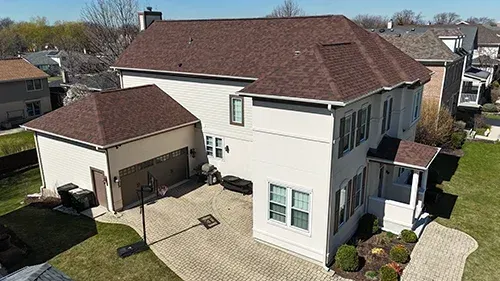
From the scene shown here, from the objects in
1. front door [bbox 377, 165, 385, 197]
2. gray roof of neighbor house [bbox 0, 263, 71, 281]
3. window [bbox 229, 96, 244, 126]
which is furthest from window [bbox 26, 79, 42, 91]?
front door [bbox 377, 165, 385, 197]

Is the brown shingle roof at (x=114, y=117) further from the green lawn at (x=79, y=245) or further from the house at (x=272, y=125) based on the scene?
the green lawn at (x=79, y=245)

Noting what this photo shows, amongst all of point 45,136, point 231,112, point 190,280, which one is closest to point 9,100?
point 45,136

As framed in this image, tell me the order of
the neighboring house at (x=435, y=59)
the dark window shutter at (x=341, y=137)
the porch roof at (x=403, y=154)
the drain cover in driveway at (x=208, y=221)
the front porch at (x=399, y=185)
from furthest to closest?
the neighboring house at (x=435, y=59)
the drain cover in driveway at (x=208, y=221)
the front porch at (x=399, y=185)
the porch roof at (x=403, y=154)
the dark window shutter at (x=341, y=137)

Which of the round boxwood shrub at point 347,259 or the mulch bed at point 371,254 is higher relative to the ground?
the round boxwood shrub at point 347,259

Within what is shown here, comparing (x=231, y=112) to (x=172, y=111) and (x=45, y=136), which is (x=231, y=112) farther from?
(x=45, y=136)

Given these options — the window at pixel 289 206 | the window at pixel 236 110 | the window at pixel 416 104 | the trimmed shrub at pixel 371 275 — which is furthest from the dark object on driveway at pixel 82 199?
the window at pixel 416 104

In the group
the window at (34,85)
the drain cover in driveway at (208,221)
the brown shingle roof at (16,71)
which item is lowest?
the drain cover in driveway at (208,221)

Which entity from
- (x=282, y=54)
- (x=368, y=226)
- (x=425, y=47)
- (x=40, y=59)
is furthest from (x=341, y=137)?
(x=40, y=59)
